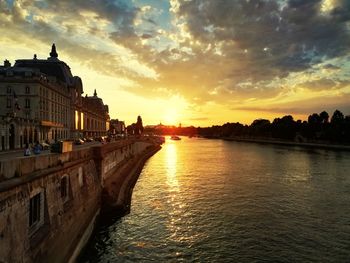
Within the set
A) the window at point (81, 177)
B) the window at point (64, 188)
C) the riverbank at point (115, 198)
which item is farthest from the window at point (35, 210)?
the riverbank at point (115, 198)

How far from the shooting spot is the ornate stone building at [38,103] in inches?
1864

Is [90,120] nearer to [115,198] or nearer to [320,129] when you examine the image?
[115,198]

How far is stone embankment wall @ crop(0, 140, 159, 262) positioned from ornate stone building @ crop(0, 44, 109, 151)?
861 inches

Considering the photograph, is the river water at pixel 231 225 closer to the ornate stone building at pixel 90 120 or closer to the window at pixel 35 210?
the window at pixel 35 210

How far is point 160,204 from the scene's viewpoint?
Answer: 123 ft

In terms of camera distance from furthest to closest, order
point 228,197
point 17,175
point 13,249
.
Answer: point 228,197
point 17,175
point 13,249

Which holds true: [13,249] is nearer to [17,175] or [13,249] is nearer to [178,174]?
[17,175]

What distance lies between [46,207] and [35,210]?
100 cm

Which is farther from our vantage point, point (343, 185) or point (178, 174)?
point (178, 174)

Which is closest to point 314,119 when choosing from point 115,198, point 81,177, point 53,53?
point 53,53

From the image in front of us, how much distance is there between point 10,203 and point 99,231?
1571cm

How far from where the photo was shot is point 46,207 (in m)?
17.9

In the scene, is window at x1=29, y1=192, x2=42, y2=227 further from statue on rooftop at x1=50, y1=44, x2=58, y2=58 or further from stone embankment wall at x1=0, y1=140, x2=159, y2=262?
statue on rooftop at x1=50, y1=44, x2=58, y2=58

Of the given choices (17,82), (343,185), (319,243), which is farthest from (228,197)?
(17,82)
